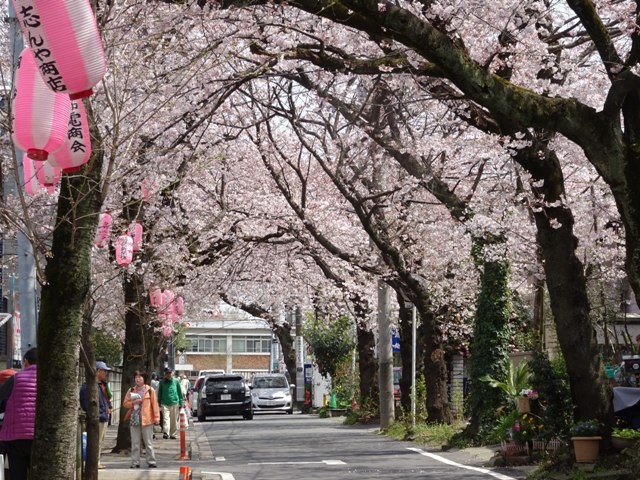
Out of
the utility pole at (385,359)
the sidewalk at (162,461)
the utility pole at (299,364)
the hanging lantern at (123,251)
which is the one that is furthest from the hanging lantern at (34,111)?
the utility pole at (299,364)

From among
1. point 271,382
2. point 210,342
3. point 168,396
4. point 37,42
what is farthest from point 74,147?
point 210,342

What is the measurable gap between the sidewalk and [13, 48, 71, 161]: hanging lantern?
8.68 metres

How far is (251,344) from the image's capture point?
113 m

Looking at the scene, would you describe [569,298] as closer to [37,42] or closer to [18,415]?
[18,415]

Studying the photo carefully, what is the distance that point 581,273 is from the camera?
54.3 feet

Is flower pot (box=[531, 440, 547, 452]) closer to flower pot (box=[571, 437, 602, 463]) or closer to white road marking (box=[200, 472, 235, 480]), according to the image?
flower pot (box=[571, 437, 602, 463])

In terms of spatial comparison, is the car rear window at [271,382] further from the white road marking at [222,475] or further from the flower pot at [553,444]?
the flower pot at [553,444]

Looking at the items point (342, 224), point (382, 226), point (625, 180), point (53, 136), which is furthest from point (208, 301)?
point (53, 136)

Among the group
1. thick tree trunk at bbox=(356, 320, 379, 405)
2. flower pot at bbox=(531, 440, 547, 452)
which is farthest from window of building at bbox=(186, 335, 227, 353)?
flower pot at bbox=(531, 440, 547, 452)

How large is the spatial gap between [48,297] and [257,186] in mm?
19278

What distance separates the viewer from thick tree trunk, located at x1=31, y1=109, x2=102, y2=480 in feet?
34.1

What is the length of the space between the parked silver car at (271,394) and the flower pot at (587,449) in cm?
3702

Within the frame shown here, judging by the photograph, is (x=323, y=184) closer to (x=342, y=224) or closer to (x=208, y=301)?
(x=342, y=224)

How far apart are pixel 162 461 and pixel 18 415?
34.1ft
